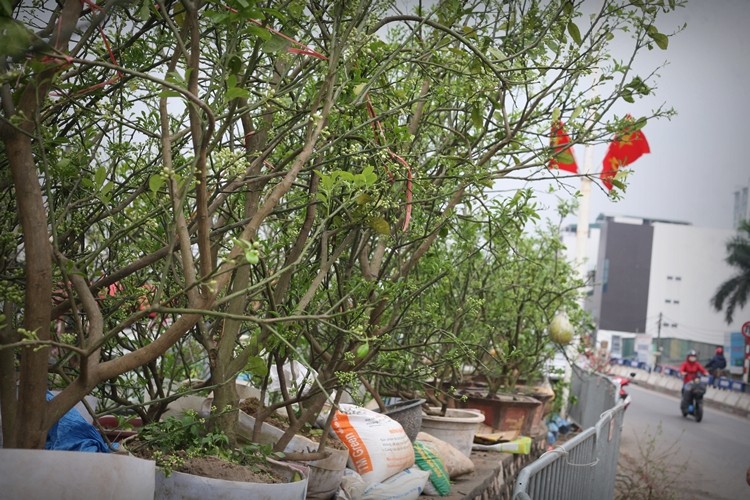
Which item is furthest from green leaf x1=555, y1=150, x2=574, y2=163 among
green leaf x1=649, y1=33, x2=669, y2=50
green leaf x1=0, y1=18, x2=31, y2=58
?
green leaf x1=0, y1=18, x2=31, y2=58

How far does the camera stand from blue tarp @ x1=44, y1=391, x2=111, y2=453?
4.22 metres

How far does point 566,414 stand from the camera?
16391 mm

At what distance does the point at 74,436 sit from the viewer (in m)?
4.29

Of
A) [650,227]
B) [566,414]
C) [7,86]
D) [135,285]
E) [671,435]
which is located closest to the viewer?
[7,86]

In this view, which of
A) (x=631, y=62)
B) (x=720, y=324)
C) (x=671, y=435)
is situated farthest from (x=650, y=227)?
(x=631, y=62)

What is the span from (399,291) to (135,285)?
149 centimetres

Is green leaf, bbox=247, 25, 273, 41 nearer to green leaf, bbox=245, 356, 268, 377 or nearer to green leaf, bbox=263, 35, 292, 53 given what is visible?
green leaf, bbox=263, 35, 292, 53

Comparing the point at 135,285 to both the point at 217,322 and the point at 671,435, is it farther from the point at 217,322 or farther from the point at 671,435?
the point at 671,435

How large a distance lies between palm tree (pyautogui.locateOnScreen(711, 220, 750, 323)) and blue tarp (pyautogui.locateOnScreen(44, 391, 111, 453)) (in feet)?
204

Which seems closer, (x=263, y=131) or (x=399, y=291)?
(x=263, y=131)

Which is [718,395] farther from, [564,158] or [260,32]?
[260,32]

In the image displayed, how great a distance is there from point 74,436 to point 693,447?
50.8 ft

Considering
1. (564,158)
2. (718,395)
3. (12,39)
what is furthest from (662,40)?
(718,395)

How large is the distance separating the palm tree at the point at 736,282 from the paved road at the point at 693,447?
3563cm
